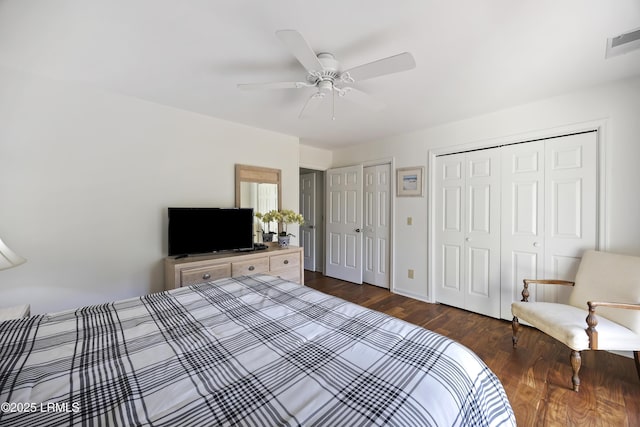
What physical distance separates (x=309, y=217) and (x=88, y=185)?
11.3 feet

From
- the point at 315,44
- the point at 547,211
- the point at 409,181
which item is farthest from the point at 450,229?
the point at 315,44

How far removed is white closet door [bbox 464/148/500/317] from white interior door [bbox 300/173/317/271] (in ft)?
8.95

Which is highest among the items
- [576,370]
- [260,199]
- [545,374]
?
[260,199]

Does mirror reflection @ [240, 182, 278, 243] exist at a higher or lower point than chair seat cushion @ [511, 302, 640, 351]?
higher

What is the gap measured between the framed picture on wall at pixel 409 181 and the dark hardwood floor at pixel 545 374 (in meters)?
1.56

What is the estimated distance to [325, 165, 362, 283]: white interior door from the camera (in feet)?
13.7

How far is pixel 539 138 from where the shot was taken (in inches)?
100

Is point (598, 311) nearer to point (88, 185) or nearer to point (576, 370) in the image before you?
point (576, 370)

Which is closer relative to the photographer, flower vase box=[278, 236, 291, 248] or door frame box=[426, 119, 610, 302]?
door frame box=[426, 119, 610, 302]

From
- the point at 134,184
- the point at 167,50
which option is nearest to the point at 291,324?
the point at 167,50

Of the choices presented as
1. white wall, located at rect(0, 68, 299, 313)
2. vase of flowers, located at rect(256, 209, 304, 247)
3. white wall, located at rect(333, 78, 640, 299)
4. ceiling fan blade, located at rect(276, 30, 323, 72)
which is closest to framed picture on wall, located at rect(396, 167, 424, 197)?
white wall, located at rect(333, 78, 640, 299)

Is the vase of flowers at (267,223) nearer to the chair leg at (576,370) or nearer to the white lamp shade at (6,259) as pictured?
the white lamp shade at (6,259)

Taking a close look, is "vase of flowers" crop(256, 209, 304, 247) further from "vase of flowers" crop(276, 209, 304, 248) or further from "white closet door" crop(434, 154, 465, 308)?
"white closet door" crop(434, 154, 465, 308)
